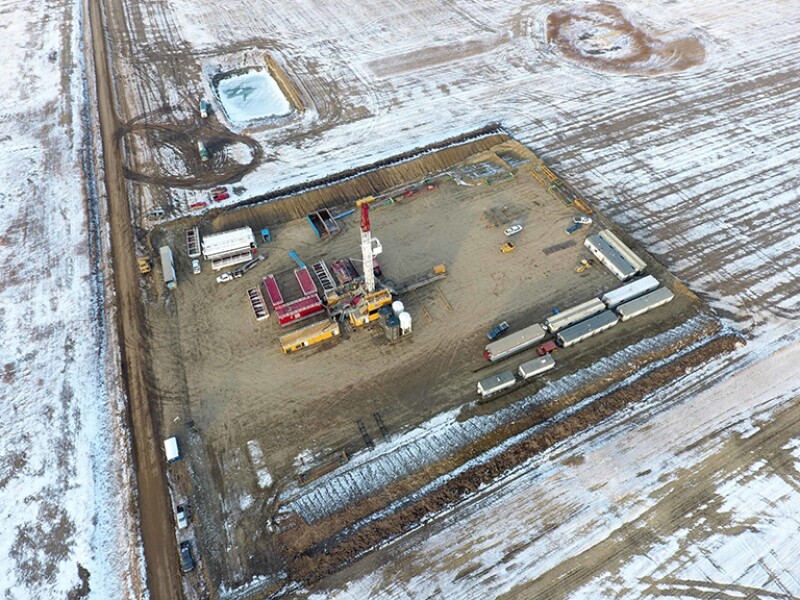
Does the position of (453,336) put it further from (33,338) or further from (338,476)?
(33,338)

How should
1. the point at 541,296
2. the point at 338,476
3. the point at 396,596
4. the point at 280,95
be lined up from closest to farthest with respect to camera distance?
the point at 396,596 < the point at 338,476 < the point at 541,296 < the point at 280,95

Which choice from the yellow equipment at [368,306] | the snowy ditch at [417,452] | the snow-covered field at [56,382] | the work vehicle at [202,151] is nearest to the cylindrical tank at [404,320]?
the yellow equipment at [368,306]

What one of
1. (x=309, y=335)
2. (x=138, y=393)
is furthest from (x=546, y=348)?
(x=138, y=393)

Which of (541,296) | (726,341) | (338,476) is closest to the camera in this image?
(338,476)

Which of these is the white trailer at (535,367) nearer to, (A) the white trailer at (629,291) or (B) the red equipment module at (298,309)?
(A) the white trailer at (629,291)

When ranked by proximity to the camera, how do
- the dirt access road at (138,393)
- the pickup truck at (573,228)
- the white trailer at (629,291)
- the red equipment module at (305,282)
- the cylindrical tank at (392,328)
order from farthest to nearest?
the pickup truck at (573,228)
the white trailer at (629,291)
the red equipment module at (305,282)
the cylindrical tank at (392,328)
the dirt access road at (138,393)

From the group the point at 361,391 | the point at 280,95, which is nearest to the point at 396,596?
the point at 361,391

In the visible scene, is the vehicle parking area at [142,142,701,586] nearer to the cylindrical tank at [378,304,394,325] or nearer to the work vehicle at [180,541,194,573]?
the work vehicle at [180,541,194,573]

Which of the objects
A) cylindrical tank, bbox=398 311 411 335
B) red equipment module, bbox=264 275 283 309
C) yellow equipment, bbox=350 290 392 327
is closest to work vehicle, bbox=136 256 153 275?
red equipment module, bbox=264 275 283 309
